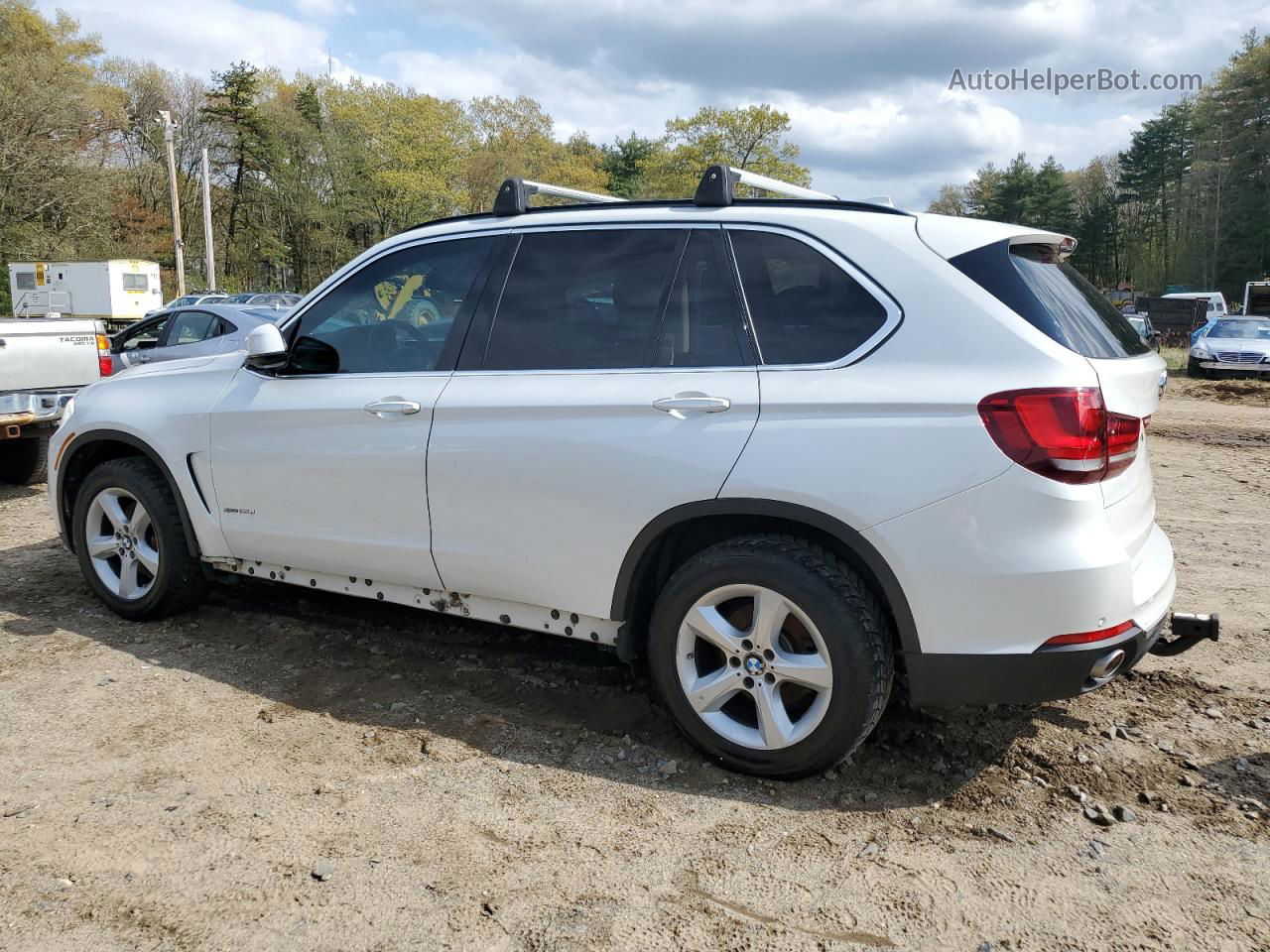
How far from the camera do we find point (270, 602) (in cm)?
522

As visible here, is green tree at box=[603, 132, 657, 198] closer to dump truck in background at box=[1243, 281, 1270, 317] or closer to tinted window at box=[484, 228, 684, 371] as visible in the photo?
dump truck in background at box=[1243, 281, 1270, 317]

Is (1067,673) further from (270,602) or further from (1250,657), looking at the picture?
(270,602)

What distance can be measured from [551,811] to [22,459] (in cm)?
746

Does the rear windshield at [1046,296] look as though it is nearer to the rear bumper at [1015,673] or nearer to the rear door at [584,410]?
the rear door at [584,410]

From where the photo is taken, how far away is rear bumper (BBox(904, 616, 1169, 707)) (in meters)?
2.84

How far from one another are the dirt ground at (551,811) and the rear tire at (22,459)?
4580 mm

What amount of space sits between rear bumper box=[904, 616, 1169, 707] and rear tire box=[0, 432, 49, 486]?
8105 millimetres

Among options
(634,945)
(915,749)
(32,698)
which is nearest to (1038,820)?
(915,749)

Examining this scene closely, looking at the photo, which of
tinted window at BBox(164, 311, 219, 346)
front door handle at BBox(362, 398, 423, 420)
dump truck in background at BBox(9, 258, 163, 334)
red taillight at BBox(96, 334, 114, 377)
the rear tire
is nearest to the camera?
front door handle at BBox(362, 398, 423, 420)

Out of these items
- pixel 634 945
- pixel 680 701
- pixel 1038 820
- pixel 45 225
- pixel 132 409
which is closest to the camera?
pixel 634 945

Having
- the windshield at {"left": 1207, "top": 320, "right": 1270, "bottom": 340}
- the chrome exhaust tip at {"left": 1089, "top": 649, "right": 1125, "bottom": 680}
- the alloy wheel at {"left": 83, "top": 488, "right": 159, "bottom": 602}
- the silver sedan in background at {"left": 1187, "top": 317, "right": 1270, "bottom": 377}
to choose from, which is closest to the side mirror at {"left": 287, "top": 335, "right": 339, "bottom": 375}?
the alloy wheel at {"left": 83, "top": 488, "right": 159, "bottom": 602}

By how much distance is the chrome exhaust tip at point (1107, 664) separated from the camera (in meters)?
2.86

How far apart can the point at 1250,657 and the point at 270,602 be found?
188 inches

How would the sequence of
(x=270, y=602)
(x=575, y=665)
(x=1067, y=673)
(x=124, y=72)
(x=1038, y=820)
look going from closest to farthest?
(x=1067, y=673) → (x=1038, y=820) → (x=575, y=665) → (x=270, y=602) → (x=124, y=72)
